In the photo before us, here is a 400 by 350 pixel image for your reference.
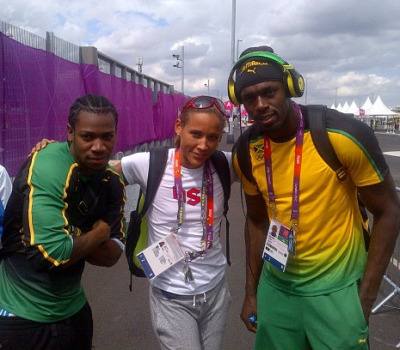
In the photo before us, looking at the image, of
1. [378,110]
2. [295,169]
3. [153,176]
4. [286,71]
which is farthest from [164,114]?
[378,110]

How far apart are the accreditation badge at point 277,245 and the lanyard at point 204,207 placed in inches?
12.9

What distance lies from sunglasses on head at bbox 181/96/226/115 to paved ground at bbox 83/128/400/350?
213 centimetres

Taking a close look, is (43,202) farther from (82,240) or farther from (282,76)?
(282,76)

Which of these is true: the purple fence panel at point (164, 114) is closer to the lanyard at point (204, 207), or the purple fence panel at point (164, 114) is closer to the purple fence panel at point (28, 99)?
the purple fence panel at point (28, 99)

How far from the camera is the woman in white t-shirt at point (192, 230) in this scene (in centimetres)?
254

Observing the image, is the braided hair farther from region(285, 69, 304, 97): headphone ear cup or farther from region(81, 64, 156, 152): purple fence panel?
region(81, 64, 156, 152): purple fence panel

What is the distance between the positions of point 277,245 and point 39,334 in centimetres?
125

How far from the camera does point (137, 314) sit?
14.3ft

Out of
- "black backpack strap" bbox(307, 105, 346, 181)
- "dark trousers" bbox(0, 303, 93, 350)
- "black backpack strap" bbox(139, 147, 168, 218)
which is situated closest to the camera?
"dark trousers" bbox(0, 303, 93, 350)

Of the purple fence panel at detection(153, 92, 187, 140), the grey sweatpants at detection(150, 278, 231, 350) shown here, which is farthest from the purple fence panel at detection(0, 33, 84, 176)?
the purple fence panel at detection(153, 92, 187, 140)

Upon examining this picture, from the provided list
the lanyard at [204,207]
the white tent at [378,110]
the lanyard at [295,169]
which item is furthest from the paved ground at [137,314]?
the white tent at [378,110]

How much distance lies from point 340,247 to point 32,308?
1.51 meters

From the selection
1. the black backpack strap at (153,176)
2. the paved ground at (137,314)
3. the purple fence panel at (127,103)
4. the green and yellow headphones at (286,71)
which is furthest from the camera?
the purple fence panel at (127,103)

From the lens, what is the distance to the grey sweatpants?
2500mm
